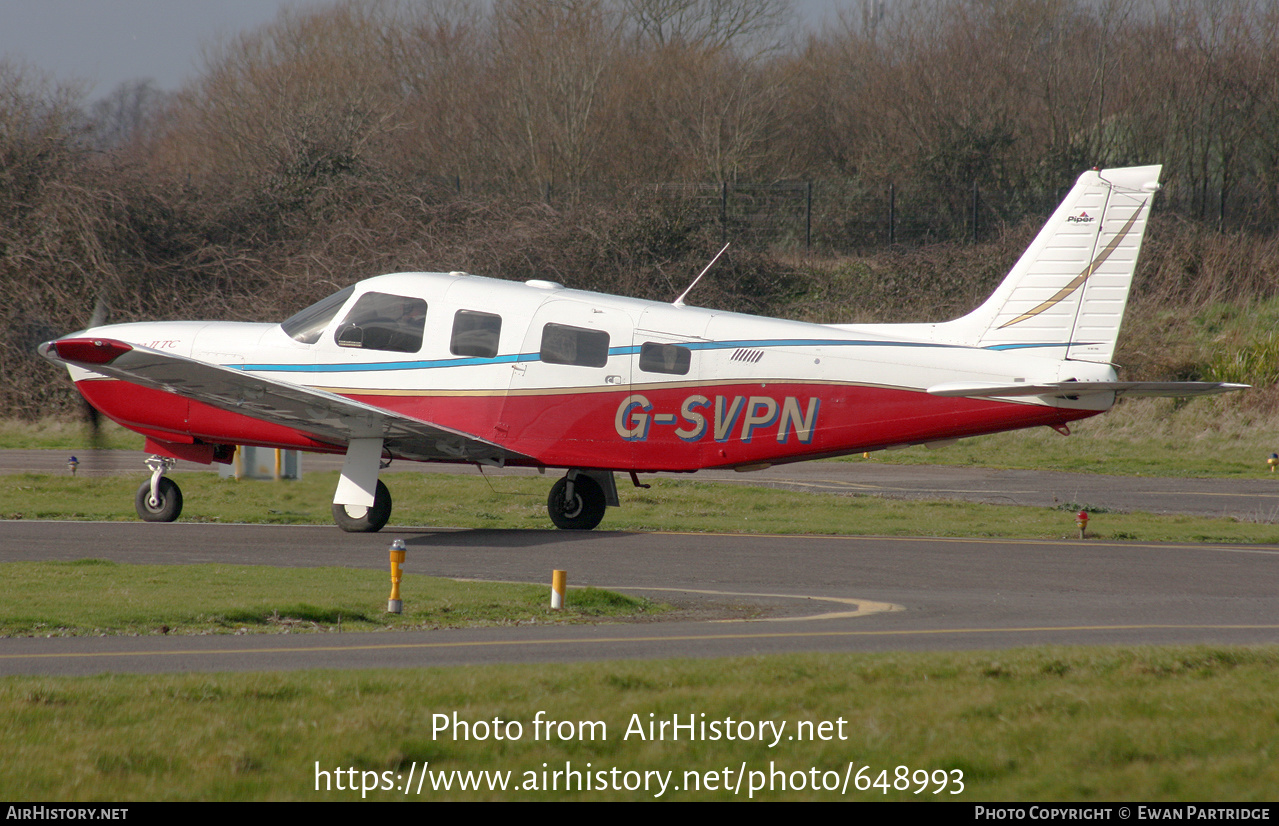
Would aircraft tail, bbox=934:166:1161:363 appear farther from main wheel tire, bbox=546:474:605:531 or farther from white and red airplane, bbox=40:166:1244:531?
main wheel tire, bbox=546:474:605:531

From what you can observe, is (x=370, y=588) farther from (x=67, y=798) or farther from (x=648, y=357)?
(x=67, y=798)

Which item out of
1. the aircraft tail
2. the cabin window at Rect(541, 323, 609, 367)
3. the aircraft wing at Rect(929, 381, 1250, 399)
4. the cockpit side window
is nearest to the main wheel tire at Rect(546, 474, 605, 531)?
the cabin window at Rect(541, 323, 609, 367)

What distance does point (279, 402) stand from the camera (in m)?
14.7

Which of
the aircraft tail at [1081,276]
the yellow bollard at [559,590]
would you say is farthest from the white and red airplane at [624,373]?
the yellow bollard at [559,590]

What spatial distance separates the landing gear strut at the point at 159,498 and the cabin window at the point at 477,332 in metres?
4.88

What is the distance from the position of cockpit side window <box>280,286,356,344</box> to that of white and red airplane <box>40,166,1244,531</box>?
22 millimetres

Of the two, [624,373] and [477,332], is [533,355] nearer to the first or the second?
[477,332]

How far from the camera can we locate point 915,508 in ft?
64.3

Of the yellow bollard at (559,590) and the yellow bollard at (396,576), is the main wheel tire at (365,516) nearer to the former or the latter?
the yellow bollard at (396,576)

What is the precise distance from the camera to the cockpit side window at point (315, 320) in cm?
1573

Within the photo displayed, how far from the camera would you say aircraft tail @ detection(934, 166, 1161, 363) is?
14.0m

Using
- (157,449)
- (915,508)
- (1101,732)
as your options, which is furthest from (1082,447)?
(1101,732)

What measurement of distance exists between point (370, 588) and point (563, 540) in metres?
4.20

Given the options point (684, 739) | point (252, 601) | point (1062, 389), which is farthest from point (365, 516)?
point (684, 739)
